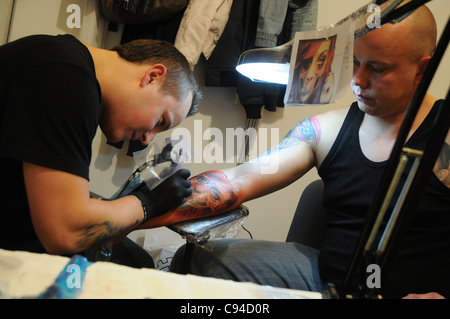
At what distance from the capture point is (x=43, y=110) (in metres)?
0.70

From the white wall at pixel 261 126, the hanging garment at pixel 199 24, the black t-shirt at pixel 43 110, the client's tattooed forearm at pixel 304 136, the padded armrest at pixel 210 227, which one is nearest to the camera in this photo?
the black t-shirt at pixel 43 110

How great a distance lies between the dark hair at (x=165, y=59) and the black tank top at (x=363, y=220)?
0.60m

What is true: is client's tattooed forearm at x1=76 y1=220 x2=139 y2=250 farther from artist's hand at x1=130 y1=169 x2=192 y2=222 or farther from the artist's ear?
the artist's ear

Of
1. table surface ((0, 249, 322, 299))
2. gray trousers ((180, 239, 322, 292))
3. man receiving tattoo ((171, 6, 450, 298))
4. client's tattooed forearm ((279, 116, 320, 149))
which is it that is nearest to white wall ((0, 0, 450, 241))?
client's tattooed forearm ((279, 116, 320, 149))

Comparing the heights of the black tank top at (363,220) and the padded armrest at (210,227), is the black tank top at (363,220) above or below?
above

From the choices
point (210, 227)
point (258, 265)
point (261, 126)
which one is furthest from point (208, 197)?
point (261, 126)

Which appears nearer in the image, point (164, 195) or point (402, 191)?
point (402, 191)

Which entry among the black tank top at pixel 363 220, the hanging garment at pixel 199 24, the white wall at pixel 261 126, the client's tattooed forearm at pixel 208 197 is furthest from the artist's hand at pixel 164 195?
the white wall at pixel 261 126

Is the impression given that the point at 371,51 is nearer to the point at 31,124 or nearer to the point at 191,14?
the point at 31,124

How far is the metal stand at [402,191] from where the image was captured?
39cm

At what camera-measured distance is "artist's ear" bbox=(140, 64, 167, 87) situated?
953 mm

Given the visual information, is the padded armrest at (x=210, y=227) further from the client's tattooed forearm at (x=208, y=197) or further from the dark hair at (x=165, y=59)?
the dark hair at (x=165, y=59)

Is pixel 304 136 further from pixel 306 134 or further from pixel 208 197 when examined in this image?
pixel 208 197

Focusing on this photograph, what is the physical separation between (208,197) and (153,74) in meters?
0.43
